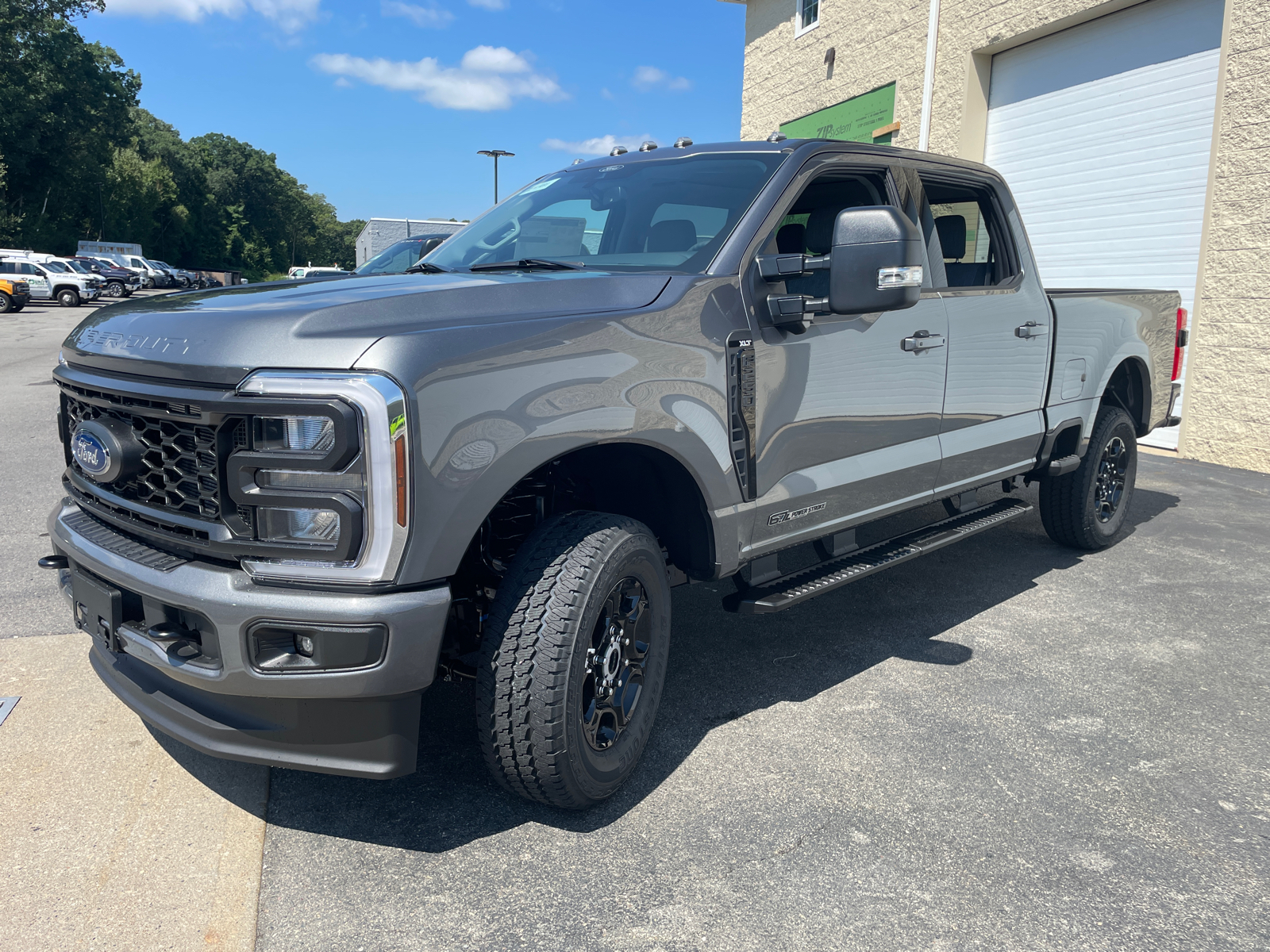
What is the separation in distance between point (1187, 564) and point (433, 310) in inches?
185

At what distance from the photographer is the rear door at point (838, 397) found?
10.1 ft

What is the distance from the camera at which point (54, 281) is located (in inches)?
1323

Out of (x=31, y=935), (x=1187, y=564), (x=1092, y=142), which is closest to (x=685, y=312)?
(x=31, y=935)

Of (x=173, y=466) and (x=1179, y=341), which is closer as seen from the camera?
(x=173, y=466)

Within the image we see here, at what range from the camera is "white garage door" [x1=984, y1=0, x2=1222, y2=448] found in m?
8.45

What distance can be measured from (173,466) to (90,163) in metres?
61.0

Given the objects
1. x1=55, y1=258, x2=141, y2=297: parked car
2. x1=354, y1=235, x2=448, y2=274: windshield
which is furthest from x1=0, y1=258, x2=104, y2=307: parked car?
x1=354, y1=235, x2=448, y2=274: windshield

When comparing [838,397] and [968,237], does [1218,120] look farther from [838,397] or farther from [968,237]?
[838,397]

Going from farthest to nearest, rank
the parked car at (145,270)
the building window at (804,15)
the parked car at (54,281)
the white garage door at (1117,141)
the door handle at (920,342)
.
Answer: the parked car at (145,270) < the parked car at (54,281) < the building window at (804,15) < the white garage door at (1117,141) < the door handle at (920,342)

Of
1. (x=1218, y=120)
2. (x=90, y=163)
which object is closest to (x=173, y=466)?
(x=1218, y=120)

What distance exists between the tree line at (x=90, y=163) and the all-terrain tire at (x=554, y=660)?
5396 centimetres

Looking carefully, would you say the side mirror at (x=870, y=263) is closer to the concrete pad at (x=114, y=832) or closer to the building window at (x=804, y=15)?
the concrete pad at (x=114, y=832)

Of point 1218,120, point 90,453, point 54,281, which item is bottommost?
point 90,453

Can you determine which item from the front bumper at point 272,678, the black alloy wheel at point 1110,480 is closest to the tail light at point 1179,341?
the black alloy wheel at point 1110,480
